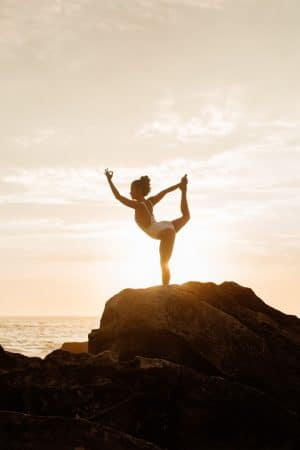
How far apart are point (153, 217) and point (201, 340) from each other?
3728 mm

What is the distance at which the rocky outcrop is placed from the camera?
7.25 meters

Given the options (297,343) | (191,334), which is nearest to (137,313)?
(191,334)

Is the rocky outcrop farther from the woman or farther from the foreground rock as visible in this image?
the woman

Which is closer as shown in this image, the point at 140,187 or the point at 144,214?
the point at 144,214

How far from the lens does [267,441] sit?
9.48m

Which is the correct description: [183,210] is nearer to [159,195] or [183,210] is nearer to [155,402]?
[159,195]

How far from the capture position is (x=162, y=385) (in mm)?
9117

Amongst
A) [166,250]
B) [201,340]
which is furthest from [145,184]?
[201,340]

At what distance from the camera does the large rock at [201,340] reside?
10.4m

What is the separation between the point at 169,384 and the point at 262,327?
3.35 m

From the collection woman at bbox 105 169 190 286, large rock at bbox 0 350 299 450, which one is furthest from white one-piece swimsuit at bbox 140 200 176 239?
large rock at bbox 0 350 299 450

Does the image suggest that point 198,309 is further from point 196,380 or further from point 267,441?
point 267,441

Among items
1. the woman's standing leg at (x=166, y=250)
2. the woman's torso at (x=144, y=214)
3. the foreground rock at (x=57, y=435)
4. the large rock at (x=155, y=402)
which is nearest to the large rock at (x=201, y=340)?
the large rock at (x=155, y=402)

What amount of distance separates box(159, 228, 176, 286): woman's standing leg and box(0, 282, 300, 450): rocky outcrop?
3.64ft
